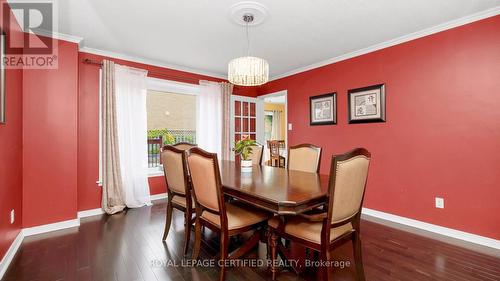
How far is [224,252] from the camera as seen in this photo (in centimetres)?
171

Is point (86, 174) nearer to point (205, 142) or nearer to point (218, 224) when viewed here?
point (205, 142)

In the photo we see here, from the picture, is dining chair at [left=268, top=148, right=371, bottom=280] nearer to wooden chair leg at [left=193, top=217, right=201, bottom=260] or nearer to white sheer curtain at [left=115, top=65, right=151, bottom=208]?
wooden chair leg at [left=193, top=217, right=201, bottom=260]

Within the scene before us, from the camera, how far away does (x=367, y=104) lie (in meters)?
3.35

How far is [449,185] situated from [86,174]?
470cm

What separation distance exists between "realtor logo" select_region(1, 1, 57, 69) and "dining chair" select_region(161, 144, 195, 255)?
1550mm

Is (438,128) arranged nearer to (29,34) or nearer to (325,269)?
(325,269)

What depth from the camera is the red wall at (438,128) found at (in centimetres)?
238

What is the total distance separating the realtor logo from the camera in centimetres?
203

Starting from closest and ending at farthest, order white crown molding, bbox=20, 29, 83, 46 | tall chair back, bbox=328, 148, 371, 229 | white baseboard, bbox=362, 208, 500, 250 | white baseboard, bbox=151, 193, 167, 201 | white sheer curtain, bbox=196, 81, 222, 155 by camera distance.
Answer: tall chair back, bbox=328, 148, 371, 229
white baseboard, bbox=362, 208, 500, 250
white crown molding, bbox=20, 29, 83, 46
white baseboard, bbox=151, 193, 167, 201
white sheer curtain, bbox=196, 81, 222, 155

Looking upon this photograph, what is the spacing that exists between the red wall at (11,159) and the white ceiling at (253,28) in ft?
2.68

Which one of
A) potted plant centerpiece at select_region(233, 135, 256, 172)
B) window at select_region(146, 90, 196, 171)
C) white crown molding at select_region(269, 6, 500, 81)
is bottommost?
potted plant centerpiece at select_region(233, 135, 256, 172)

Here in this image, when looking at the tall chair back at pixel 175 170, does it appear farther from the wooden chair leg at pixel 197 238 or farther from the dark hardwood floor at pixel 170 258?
the dark hardwood floor at pixel 170 258

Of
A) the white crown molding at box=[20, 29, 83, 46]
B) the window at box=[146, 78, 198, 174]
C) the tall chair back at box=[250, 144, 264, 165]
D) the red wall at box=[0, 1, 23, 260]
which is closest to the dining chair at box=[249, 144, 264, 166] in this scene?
the tall chair back at box=[250, 144, 264, 165]

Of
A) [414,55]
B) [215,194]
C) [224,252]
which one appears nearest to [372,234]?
[224,252]
